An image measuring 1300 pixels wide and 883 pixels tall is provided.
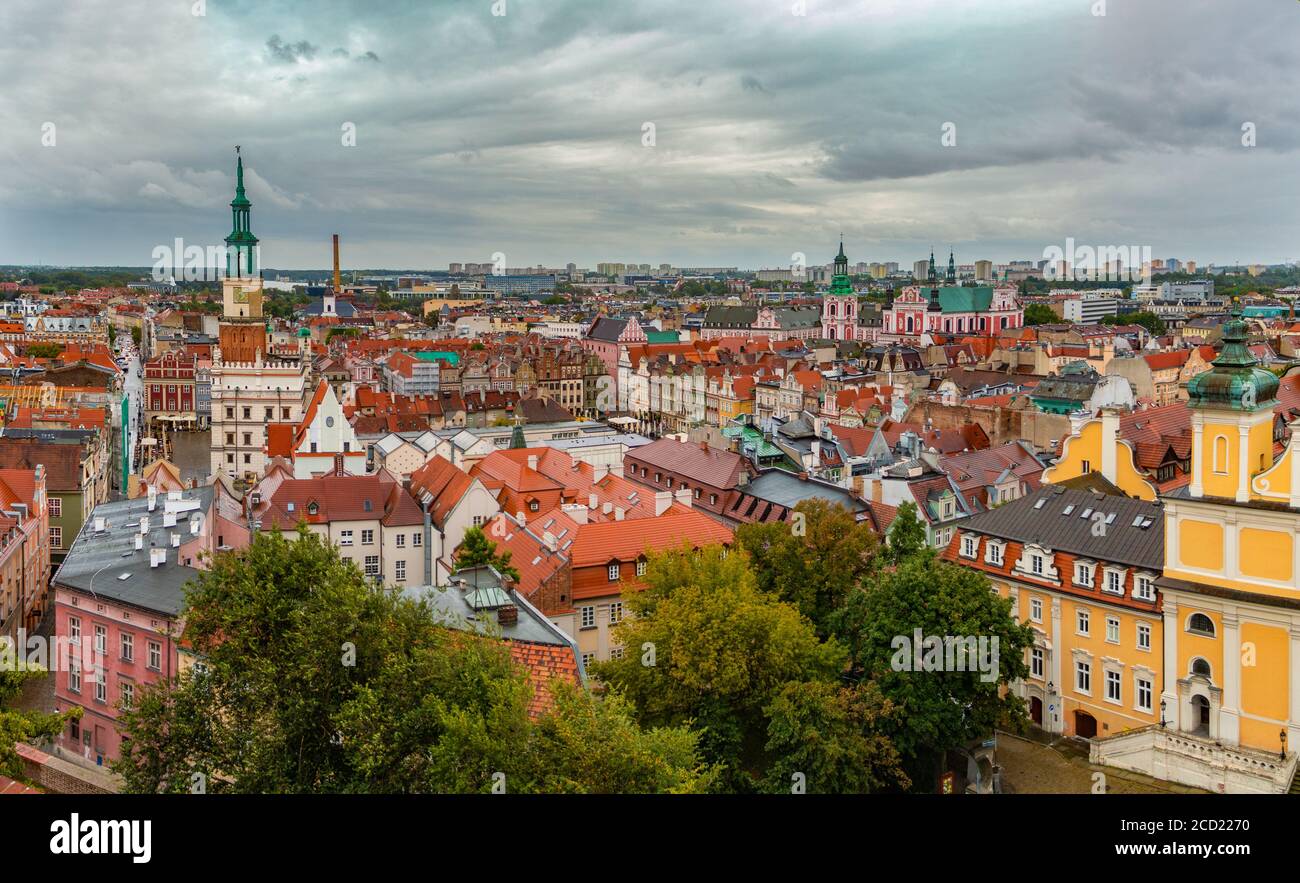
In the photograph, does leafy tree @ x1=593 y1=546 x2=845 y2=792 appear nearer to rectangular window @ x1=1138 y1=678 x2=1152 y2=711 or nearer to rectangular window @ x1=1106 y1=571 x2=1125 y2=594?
rectangular window @ x1=1106 y1=571 x2=1125 y2=594

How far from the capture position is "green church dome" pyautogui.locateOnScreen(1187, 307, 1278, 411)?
15836mm

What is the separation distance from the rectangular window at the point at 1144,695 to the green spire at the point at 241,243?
33.3 m

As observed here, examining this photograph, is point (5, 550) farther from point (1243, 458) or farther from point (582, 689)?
point (1243, 458)

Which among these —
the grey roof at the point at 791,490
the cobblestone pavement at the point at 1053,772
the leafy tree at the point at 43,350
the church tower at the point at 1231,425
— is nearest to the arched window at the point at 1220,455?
the church tower at the point at 1231,425

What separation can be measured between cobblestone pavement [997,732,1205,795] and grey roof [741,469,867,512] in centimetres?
762

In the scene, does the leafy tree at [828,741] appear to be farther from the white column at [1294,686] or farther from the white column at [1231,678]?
the white column at [1294,686]

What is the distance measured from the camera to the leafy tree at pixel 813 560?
19531 millimetres

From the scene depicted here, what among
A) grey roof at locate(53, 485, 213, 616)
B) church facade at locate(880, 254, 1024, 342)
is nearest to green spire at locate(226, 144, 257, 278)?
grey roof at locate(53, 485, 213, 616)

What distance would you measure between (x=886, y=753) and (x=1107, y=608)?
5173 mm

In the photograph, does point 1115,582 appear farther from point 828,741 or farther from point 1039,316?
point 1039,316

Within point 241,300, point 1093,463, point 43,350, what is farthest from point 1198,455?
point 43,350

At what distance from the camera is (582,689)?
12.4 m

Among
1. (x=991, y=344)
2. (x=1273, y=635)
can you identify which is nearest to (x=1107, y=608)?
(x=1273, y=635)

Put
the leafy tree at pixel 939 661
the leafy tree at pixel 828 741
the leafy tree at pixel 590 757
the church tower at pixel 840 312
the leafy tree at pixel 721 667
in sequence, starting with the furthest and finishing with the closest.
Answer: the church tower at pixel 840 312, the leafy tree at pixel 939 661, the leafy tree at pixel 721 667, the leafy tree at pixel 828 741, the leafy tree at pixel 590 757
